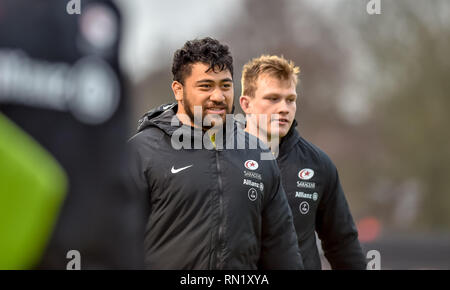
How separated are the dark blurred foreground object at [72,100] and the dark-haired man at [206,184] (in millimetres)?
2883

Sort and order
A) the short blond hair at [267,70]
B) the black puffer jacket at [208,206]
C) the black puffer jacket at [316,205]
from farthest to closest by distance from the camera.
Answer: the short blond hair at [267,70], the black puffer jacket at [316,205], the black puffer jacket at [208,206]

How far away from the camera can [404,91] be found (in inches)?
1099

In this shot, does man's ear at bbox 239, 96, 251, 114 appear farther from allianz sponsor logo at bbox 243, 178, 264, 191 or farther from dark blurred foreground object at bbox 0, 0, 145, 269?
dark blurred foreground object at bbox 0, 0, 145, 269

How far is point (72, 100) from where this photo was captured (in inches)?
55.0

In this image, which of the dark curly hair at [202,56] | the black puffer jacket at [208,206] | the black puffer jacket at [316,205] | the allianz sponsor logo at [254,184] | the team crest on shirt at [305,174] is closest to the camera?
the black puffer jacket at [208,206]

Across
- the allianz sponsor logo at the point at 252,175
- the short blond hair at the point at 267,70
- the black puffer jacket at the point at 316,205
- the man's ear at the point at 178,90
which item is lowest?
the black puffer jacket at the point at 316,205

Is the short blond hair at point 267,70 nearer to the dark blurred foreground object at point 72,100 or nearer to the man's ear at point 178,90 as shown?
the man's ear at point 178,90

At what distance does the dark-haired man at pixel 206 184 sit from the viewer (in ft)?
14.5

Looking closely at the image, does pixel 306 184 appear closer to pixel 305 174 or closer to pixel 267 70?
pixel 305 174

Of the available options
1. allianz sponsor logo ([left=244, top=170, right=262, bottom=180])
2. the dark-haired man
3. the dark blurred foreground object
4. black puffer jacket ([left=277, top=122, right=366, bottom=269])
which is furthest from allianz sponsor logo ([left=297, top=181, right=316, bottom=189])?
the dark blurred foreground object

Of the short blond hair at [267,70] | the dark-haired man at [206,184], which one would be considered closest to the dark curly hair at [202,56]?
the dark-haired man at [206,184]

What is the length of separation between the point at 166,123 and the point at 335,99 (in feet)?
89.3
